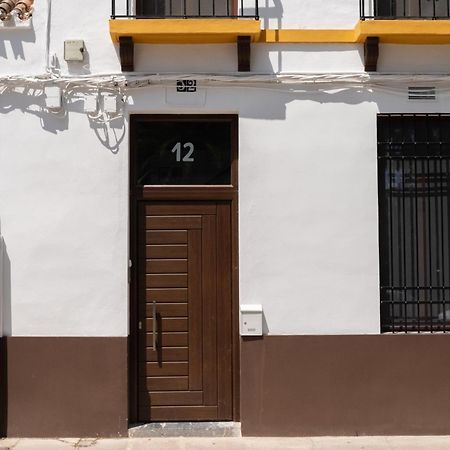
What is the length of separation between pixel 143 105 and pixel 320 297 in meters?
2.48

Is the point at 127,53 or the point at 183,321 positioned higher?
the point at 127,53

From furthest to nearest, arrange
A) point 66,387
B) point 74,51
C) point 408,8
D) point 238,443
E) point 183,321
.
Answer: point 408,8 < point 183,321 < point 74,51 < point 66,387 < point 238,443

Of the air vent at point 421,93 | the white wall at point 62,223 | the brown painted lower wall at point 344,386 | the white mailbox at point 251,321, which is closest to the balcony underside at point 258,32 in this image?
the air vent at point 421,93

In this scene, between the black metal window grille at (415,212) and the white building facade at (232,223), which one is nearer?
the white building facade at (232,223)

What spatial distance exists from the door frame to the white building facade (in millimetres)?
20

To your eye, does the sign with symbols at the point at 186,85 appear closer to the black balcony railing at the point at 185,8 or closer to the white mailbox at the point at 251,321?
the black balcony railing at the point at 185,8

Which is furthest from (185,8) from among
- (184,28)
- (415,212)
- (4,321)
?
(4,321)

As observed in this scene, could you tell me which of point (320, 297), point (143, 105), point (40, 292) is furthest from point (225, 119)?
point (40, 292)

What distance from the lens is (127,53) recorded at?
6.25 m

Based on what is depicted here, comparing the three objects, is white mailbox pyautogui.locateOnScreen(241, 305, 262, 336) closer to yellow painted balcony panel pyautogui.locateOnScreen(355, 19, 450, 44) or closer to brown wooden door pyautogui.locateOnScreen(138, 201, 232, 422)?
brown wooden door pyautogui.locateOnScreen(138, 201, 232, 422)

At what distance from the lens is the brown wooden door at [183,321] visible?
6.43 meters

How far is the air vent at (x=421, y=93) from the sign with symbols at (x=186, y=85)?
206 centimetres

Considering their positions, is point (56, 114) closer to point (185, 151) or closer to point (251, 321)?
point (185, 151)

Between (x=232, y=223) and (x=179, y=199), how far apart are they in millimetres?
570
